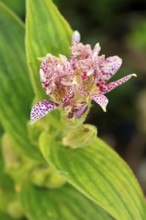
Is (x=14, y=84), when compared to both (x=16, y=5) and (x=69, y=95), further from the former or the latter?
(x=16, y=5)

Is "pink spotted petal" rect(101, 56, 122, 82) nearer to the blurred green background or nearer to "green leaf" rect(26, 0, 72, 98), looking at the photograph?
"green leaf" rect(26, 0, 72, 98)

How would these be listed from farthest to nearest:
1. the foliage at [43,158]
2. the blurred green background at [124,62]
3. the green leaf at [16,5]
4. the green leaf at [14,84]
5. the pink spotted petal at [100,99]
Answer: the blurred green background at [124,62] → the green leaf at [16,5] → the green leaf at [14,84] → the foliage at [43,158] → the pink spotted petal at [100,99]

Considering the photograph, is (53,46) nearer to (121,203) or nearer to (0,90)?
(0,90)

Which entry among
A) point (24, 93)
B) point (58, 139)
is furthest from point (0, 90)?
point (58, 139)

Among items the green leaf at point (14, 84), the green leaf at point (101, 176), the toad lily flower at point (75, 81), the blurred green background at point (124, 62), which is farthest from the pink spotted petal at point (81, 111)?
the blurred green background at point (124, 62)

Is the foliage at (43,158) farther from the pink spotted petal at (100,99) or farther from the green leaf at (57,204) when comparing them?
the pink spotted petal at (100,99)

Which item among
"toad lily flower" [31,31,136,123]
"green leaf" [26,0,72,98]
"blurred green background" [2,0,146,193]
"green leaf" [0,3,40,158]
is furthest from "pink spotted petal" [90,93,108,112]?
"blurred green background" [2,0,146,193]
